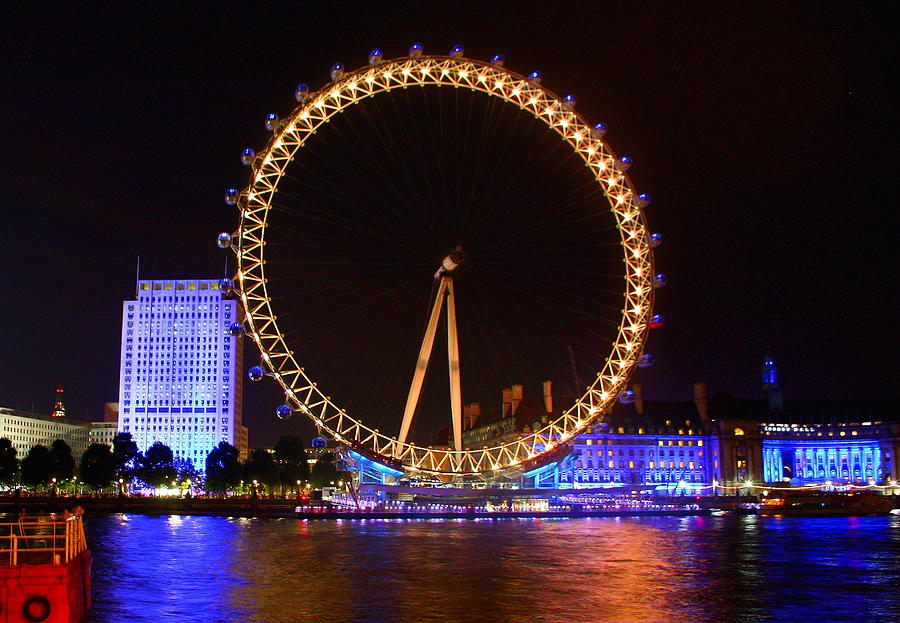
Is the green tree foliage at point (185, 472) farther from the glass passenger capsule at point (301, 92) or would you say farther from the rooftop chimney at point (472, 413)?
the glass passenger capsule at point (301, 92)

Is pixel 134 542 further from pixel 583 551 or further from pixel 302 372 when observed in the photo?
pixel 583 551

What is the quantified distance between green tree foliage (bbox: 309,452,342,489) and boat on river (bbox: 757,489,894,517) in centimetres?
6419

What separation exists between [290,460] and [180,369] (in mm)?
63787

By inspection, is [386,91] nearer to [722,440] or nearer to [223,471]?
[223,471]

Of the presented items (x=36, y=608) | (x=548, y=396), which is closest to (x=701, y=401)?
(x=548, y=396)

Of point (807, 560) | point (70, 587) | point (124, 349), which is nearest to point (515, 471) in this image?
point (807, 560)

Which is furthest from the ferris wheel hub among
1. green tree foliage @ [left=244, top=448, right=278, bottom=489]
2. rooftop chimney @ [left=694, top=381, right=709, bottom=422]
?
rooftop chimney @ [left=694, top=381, right=709, bottom=422]

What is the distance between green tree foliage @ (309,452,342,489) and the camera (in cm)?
14601

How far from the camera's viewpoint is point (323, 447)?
59.4 meters

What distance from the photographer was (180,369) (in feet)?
627

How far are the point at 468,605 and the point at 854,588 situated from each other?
45.2ft

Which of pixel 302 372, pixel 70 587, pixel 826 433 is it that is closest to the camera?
pixel 70 587

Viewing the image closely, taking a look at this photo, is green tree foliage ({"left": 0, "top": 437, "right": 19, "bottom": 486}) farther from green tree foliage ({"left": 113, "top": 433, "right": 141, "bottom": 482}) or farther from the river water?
the river water

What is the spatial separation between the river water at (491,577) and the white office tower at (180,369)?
132 meters
